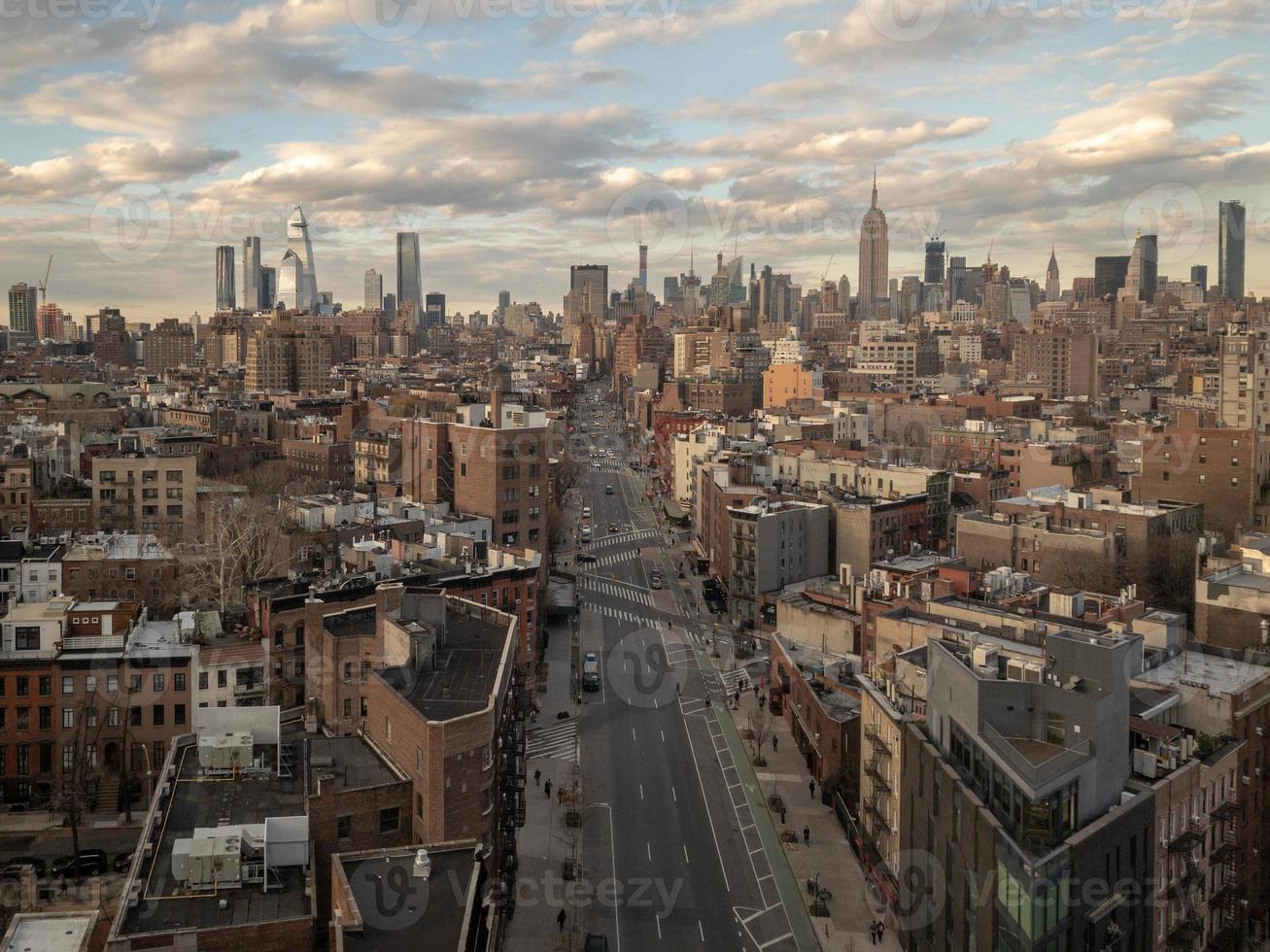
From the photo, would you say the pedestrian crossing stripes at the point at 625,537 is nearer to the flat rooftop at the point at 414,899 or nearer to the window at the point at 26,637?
the window at the point at 26,637

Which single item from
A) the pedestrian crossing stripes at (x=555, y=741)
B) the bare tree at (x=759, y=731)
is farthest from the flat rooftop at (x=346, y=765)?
the bare tree at (x=759, y=731)

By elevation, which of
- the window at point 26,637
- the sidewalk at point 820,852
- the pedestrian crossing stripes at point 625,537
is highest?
the window at point 26,637

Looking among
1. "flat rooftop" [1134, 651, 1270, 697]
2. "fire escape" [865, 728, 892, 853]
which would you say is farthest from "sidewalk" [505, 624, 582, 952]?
"flat rooftop" [1134, 651, 1270, 697]

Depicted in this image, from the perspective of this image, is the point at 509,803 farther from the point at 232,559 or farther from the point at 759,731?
the point at 232,559

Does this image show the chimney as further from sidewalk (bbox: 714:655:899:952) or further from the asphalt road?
sidewalk (bbox: 714:655:899:952)

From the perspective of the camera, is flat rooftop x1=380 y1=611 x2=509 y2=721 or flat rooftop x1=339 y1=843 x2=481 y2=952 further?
flat rooftop x1=380 y1=611 x2=509 y2=721

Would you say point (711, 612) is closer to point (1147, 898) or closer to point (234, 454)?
point (1147, 898)
